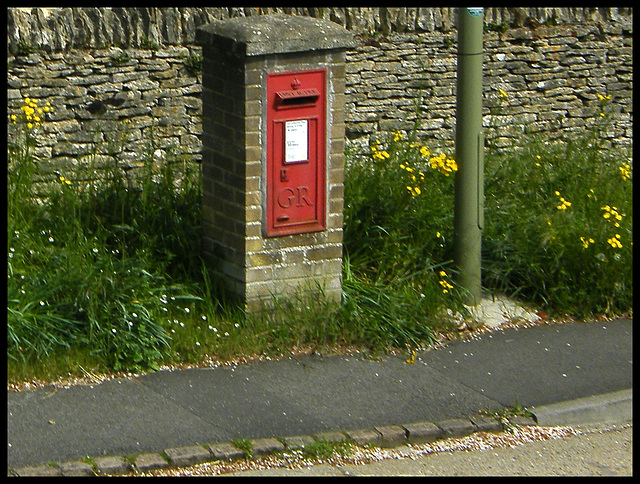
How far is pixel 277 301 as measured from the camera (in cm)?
705

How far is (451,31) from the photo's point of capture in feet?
31.3

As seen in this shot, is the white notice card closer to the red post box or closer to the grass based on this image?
the red post box

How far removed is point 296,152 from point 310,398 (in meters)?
1.59

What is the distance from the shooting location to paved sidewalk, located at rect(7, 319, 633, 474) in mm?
5602

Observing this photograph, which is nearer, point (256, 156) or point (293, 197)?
point (256, 156)

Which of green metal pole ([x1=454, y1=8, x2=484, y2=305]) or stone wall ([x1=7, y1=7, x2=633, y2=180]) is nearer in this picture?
green metal pole ([x1=454, y1=8, x2=484, y2=305])

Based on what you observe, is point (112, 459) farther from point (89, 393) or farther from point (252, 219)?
point (252, 219)

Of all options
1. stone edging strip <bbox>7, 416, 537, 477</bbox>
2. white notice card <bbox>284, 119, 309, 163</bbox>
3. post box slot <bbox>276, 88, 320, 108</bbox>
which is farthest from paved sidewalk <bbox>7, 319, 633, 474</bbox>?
post box slot <bbox>276, 88, 320, 108</bbox>

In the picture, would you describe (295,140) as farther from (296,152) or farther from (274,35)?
(274,35)

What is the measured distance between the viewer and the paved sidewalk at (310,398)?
5602 mm

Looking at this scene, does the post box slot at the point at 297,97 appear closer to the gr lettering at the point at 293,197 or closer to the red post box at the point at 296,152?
the red post box at the point at 296,152

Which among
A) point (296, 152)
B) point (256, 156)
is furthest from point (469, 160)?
point (256, 156)

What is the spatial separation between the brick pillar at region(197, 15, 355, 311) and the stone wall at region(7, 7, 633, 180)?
1396 millimetres

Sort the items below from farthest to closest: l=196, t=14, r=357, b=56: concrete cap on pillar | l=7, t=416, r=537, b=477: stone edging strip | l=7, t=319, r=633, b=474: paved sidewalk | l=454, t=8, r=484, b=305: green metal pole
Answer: l=454, t=8, r=484, b=305: green metal pole, l=196, t=14, r=357, b=56: concrete cap on pillar, l=7, t=319, r=633, b=474: paved sidewalk, l=7, t=416, r=537, b=477: stone edging strip
